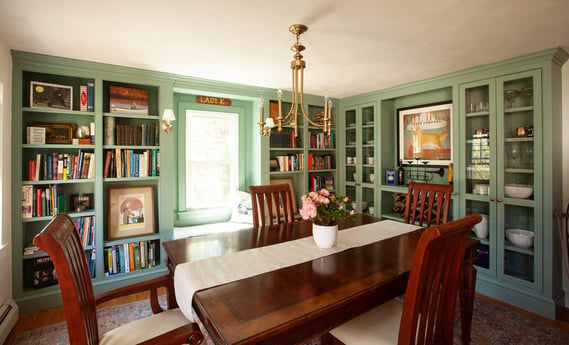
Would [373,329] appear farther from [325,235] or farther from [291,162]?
[291,162]

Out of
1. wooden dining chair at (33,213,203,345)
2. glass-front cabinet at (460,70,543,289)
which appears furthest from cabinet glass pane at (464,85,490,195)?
wooden dining chair at (33,213,203,345)

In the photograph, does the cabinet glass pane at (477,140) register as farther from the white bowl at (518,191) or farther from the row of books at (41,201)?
the row of books at (41,201)

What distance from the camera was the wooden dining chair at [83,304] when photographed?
1.05m

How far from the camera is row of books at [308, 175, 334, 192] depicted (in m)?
4.43

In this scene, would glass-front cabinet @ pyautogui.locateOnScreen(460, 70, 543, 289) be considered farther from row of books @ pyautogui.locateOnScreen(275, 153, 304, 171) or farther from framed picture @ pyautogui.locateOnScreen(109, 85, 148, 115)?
framed picture @ pyautogui.locateOnScreen(109, 85, 148, 115)

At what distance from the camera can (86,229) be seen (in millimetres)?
2824

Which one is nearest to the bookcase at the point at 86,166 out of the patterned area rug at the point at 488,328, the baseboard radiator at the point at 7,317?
the baseboard radiator at the point at 7,317

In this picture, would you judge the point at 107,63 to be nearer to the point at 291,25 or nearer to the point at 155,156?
the point at 155,156

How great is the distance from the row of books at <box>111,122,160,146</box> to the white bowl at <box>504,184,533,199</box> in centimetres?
378

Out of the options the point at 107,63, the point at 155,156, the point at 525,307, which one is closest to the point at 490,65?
the point at 525,307

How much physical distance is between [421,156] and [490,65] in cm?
129

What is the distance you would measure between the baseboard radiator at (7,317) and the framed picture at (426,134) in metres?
4.56

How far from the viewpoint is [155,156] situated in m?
3.12

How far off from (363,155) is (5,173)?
414cm
